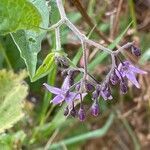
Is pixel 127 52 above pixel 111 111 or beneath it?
above

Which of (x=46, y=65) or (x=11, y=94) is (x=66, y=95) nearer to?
(x=46, y=65)

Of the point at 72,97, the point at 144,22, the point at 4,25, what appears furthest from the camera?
the point at 144,22

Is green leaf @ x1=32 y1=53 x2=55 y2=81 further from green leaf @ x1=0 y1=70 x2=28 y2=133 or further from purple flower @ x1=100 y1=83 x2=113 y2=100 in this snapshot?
green leaf @ x1=0 y1=70 x2=28 y2=133

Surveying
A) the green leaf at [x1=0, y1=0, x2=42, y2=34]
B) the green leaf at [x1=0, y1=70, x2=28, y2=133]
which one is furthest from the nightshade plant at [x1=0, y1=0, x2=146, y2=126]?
the green leaf at [x1=0, y1=70, x2=28, y2=133]

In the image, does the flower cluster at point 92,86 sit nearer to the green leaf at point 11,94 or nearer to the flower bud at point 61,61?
the flower bud at point 61,61

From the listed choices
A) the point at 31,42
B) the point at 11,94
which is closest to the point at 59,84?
the point at 11,94

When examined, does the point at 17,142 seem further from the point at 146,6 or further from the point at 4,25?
the point at 146,6

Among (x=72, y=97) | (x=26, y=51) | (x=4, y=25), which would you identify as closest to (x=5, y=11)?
(x=4, y=25)
